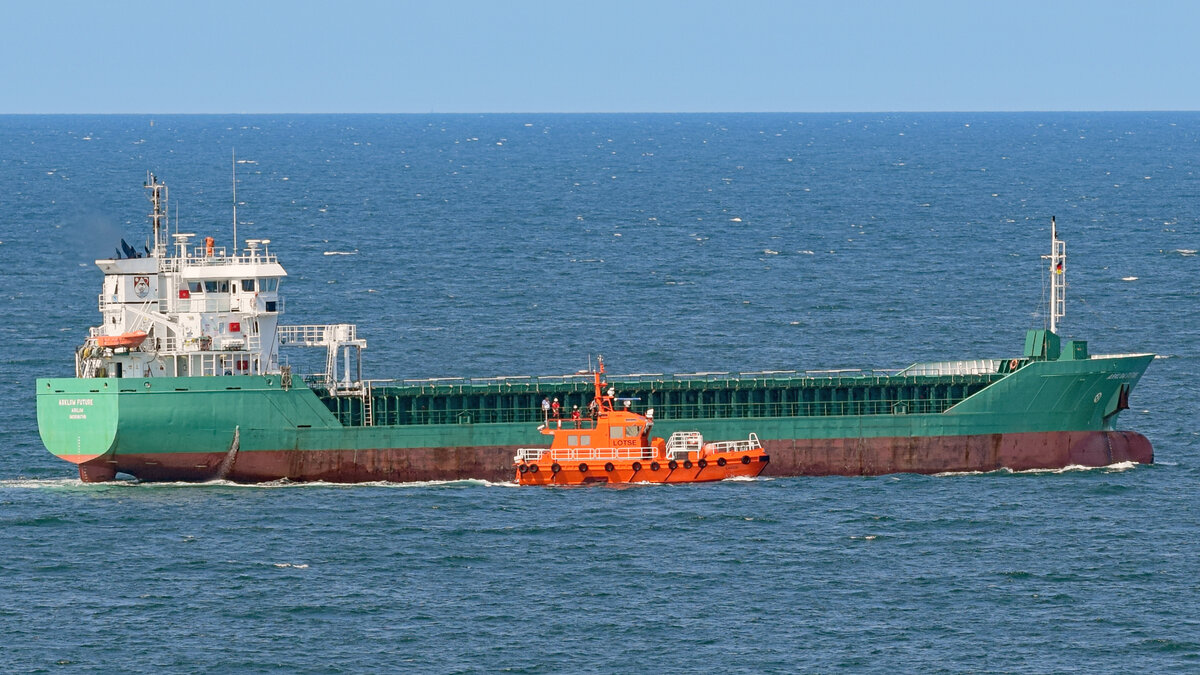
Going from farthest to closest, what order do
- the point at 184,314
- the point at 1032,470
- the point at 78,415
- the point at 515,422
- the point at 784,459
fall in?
the point at 1032,470 < the point at 784,459 < the point at 515,422 < the point at 184,314 < the point at 78,415

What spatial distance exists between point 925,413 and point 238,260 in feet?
85.0

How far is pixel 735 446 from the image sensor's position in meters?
71.8

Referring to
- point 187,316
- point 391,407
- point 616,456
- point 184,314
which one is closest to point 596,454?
point 616,456

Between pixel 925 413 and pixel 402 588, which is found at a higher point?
pixel 925 413

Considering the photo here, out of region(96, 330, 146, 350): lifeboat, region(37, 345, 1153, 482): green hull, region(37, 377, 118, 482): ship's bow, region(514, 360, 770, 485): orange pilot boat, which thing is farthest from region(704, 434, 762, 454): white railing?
region(37, 377, 118, 482): ship's bow

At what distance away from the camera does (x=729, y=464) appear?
7100 cm

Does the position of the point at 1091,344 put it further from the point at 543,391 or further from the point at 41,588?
the point at 41,588

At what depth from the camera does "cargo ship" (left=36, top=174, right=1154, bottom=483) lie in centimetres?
6975

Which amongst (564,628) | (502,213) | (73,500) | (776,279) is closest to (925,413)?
(564,628)

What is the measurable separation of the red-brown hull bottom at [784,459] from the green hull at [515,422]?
0.05m

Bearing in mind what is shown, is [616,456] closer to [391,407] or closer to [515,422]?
[515,422]

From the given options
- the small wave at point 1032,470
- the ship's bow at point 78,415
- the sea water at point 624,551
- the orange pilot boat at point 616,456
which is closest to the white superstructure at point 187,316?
the ship's bow at point 78,415

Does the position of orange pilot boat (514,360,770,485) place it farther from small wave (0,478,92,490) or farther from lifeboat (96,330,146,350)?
small wave (0,478,92,490)

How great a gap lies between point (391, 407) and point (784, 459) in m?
14.6
